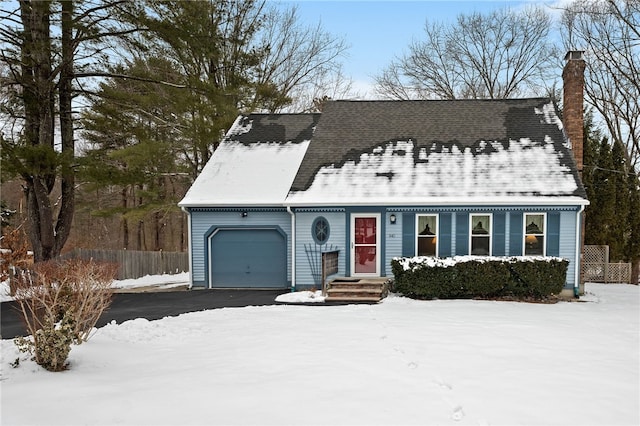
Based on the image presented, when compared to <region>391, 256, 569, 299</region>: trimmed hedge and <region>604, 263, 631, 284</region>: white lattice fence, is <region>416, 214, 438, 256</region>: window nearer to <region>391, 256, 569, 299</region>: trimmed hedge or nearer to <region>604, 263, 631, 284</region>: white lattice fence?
<region>391, 256, 569, 299</region>: trimmed hedge

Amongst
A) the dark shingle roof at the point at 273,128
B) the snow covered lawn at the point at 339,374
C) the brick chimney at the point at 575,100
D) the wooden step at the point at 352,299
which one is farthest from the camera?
→ the dark shingle roof at the point at 273,128

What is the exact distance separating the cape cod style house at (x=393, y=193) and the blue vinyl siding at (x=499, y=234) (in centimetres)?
3

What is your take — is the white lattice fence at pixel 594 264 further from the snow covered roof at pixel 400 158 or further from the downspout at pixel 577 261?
the snow covered roof at pixel 400 158

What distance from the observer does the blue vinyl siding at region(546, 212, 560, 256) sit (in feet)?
38.7

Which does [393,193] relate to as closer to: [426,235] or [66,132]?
[426,235]

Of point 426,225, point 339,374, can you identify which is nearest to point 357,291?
point 426,225

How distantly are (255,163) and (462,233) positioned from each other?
278 inches

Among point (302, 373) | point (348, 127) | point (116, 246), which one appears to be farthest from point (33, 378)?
point (116, 246)

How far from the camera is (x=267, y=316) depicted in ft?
29.5

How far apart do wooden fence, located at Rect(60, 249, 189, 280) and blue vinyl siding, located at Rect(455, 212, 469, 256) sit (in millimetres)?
11790

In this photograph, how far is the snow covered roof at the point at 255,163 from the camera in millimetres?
13062

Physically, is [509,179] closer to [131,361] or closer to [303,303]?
[303,303]

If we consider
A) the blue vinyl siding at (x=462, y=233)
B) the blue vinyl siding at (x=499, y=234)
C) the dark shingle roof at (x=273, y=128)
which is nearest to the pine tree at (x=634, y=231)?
the blue vinyl siding at (x=499, y=234)

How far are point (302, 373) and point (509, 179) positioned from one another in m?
9.49
